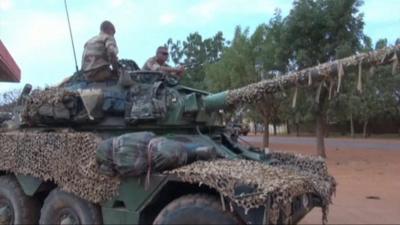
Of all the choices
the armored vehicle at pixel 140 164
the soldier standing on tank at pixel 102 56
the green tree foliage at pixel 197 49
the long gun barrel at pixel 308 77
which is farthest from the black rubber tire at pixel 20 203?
the green tree foliage at pixel 197 49

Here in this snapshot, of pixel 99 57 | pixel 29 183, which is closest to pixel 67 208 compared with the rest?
pixel 29 183

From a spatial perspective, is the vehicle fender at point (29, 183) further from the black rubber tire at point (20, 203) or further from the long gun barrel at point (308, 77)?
the long gun barrel at point (308, 77)

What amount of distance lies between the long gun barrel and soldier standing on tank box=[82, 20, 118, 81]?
52.9 inches

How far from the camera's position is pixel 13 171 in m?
7.61

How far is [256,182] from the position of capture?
17.3ft

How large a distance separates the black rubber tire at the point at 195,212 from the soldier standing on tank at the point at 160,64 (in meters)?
2.91

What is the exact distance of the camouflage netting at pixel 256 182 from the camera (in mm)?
5168

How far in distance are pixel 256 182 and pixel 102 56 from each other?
10.1ft

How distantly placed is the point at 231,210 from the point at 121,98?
2495mm

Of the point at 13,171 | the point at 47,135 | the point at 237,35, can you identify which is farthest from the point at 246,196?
the point at 237,35

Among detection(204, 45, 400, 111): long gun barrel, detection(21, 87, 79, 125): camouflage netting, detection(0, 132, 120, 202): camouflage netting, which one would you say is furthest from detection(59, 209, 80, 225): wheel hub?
detection(204, 45, 400, 111): long gun barrel

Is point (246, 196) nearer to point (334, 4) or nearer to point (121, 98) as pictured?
point (121, 98)

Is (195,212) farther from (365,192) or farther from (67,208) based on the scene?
(365,192)

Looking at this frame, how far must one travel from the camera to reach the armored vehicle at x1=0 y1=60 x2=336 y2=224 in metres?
5.48
